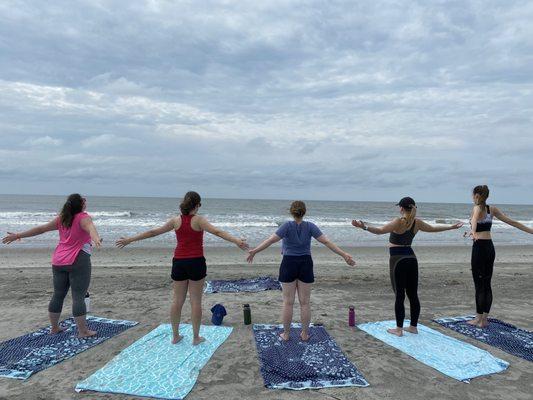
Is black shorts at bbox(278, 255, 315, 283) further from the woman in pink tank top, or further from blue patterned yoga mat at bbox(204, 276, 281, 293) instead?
blue patterned yoga mat at bbox(204, 276, 281, 293)

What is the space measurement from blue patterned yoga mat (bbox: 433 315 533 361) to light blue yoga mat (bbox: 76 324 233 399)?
3.71m

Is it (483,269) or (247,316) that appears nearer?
(483,269)

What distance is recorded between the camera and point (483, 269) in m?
5.94

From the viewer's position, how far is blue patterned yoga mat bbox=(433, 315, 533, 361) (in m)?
5.18

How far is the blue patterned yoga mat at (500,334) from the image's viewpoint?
518 cm

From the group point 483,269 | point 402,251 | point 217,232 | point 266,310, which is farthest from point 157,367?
point 483,269

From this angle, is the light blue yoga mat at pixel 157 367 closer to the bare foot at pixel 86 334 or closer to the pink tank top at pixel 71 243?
the bare foot at pixel 86 334

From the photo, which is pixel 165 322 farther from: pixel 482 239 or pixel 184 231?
pixel 482 239

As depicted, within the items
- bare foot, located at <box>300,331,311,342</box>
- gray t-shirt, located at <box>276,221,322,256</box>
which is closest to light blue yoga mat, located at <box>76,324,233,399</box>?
bare foot, located at <box>300,331,311,342</box>

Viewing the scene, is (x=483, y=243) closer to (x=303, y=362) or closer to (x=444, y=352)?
(x=444, y=352)

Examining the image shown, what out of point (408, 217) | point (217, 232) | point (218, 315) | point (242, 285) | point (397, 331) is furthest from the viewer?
point (242, 285)

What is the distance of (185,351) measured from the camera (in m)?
4.96

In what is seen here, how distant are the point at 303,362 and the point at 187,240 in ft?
6.85

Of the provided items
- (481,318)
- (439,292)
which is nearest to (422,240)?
(439,292)
